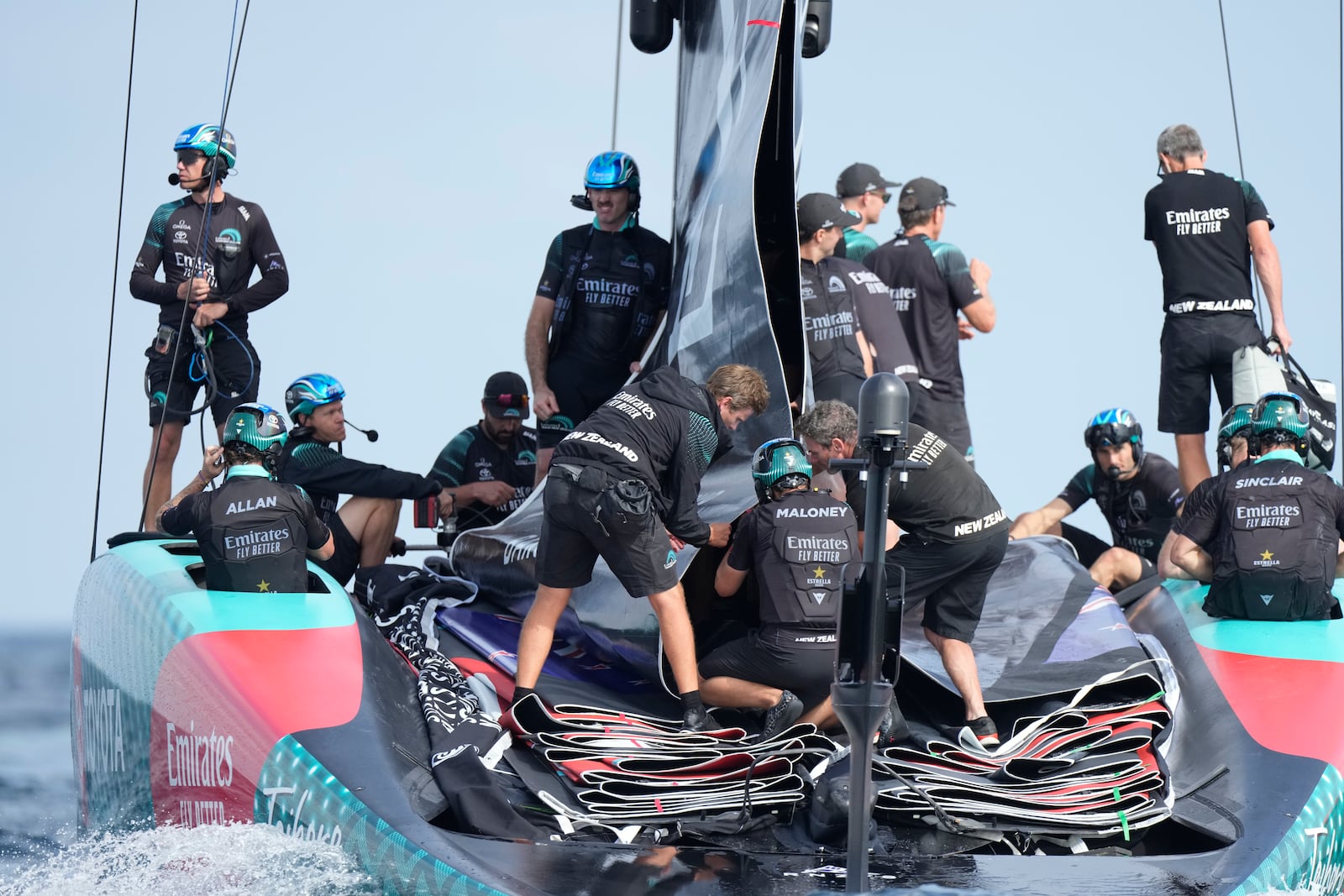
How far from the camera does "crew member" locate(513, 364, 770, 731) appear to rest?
573 cm

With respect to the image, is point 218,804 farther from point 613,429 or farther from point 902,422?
point 902,422

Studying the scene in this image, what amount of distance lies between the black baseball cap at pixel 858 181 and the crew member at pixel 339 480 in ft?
10.6

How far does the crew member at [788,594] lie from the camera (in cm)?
578

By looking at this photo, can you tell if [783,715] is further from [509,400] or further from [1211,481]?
[509,400]

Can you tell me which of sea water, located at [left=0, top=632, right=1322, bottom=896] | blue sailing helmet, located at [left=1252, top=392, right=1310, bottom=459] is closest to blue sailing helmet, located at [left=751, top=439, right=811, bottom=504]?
blue sailing helmet, located at [left=1252, top=392, right=1310, bottom=459]

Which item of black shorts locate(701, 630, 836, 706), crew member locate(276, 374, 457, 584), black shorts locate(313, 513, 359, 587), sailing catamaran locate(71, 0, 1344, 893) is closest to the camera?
sailing catamaran locate(71, 0, 1344, 893)

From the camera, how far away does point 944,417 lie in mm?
8320

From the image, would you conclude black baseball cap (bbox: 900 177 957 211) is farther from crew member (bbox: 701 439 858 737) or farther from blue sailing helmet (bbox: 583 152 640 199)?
crew member (bbox: 701 439 858 737)

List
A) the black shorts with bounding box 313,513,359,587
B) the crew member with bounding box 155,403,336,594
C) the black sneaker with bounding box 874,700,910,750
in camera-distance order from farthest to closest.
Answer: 1. the black shorts with bounding box 313,513,359,587
2. the crew member with bounding box 155,403,336,594
3. the black sneaker with bounding box 874,700,910,750

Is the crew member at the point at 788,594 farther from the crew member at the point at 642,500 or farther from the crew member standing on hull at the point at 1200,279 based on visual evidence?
the crew member standing on hull at the point at 1200,279

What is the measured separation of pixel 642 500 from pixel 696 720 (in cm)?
79

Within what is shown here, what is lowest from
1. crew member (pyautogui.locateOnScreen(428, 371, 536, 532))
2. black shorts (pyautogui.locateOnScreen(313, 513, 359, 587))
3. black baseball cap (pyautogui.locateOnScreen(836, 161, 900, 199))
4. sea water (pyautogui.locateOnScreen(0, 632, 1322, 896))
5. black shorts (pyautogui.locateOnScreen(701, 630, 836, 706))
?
sea water (pyautogui.locateOnScreen(0, 632, 1322, 896))

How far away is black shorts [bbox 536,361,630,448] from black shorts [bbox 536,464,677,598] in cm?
224

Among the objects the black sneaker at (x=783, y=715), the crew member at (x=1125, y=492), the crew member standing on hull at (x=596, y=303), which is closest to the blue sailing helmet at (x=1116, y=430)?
the crew member at (x=1125, y=492)
